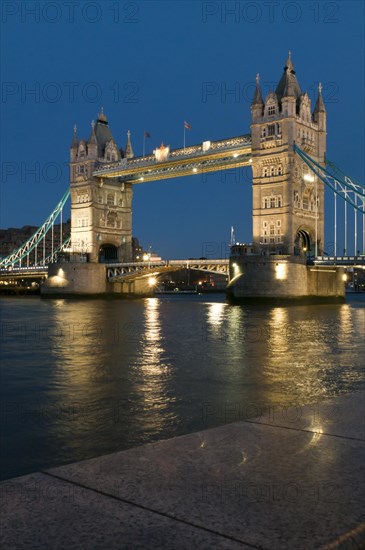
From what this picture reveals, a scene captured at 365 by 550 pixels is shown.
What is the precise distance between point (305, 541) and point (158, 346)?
44.1 feet

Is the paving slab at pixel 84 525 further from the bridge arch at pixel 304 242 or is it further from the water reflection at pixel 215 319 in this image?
the bridge arch at pixel 304 242

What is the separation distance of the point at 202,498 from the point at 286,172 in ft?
153

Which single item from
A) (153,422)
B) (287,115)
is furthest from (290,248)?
(153,422)

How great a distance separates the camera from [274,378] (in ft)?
31.6

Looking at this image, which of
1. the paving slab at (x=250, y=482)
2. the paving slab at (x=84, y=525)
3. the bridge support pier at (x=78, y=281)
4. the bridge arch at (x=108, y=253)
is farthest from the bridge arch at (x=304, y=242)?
the paving slab at (x=84, y=525)

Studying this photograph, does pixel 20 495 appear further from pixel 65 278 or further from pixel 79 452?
pixel 65 278

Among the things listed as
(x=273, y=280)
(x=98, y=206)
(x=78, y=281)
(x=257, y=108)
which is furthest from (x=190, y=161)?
(x=78, y=281)

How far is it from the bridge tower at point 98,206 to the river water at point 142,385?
48317mm

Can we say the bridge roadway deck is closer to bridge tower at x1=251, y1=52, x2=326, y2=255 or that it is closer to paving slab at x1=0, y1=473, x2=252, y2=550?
paving slab at x1=0, y1=473, x2=252, y2=550

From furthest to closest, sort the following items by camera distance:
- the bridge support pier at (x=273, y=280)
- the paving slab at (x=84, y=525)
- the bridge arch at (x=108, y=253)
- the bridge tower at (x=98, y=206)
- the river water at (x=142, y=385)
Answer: the bridge arch at (x=108, y=253)
the bridge tower at (x=98, y=206)
the bridge support pier at (x=273, y=280)
the river water at (x=142, y=385)
the paving slab at (x=84, y=525)

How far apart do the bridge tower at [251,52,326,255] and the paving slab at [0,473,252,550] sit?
4473 centimetres

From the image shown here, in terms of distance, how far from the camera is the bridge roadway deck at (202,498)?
7.75 feet

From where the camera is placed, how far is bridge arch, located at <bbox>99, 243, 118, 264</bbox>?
6750 cm

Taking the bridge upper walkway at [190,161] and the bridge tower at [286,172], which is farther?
the bridge upper walkway at [190,161]
